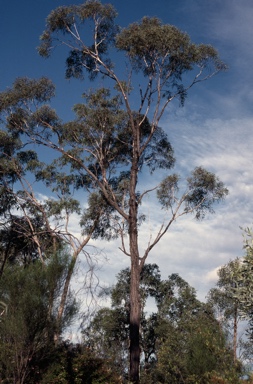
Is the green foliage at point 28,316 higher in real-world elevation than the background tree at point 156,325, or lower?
lower

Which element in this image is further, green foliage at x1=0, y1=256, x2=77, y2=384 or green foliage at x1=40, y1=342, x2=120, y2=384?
green foliage at x1=40, y1=342, x2=120, y2=384

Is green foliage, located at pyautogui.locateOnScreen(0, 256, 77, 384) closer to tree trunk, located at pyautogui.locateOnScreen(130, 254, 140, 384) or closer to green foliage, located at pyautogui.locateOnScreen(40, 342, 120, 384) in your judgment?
green foliage, located at pyautogui.locateOnScreen(40, 342, 120, 384)

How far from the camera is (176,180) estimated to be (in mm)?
20375

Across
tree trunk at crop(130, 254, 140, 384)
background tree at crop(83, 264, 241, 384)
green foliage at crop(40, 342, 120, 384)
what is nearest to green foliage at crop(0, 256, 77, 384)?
green foliage at crop(40, 342, 120, 384)

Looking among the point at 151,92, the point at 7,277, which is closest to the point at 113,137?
the point at 151,92

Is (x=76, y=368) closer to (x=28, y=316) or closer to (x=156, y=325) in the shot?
(x=28, y=316)

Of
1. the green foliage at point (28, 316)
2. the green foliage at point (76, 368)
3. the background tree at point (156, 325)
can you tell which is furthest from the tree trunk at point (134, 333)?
the background tree at point (156, 325)

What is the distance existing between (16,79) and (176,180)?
29.3ft

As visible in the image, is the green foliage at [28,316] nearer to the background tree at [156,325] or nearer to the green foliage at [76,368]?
the green foliage at [76,368]

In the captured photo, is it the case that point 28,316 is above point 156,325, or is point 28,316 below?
below

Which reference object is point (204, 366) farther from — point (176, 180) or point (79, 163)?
point (79, 163)

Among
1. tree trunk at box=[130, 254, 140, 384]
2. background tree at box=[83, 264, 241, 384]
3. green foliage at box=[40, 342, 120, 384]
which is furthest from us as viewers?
background tree at box=[83, 264, 241, 384]

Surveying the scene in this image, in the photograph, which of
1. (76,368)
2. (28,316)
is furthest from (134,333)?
(28,316)

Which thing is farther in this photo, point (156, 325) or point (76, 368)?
point (156, 325)
